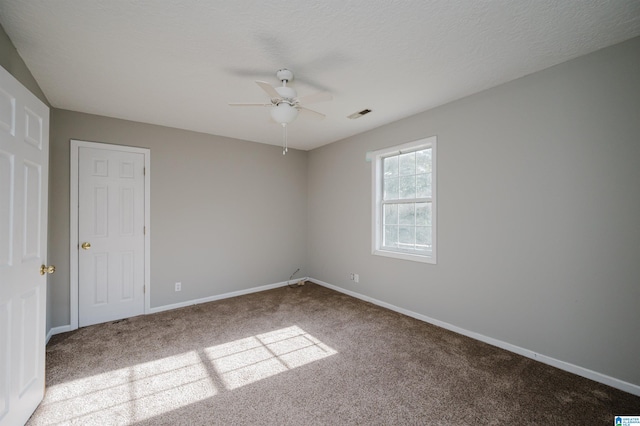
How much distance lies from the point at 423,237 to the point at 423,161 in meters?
0.95

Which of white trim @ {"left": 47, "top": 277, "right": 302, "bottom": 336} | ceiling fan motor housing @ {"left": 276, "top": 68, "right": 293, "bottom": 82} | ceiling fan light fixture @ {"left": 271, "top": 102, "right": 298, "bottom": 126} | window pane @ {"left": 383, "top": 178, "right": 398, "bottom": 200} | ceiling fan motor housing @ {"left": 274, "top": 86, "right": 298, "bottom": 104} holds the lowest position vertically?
white trim @ {"left": 47, "top": 277, "right": 302, "bottom": 336}

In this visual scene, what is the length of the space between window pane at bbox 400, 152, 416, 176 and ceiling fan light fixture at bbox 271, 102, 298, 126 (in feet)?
6.13

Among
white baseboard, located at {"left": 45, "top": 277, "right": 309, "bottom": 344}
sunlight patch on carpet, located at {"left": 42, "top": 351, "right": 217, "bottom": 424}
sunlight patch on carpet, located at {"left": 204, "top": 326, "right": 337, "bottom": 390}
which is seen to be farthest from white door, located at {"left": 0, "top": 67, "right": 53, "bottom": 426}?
white baseboard, located at {"left": 45, "top": 277, "right": 309, "bottom": 344}

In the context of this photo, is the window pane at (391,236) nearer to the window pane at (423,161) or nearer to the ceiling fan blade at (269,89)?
the window pane at (423,161)

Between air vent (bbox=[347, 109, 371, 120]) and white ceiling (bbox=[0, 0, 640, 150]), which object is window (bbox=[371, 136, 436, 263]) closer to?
air vent (bbox=[347, 109, 371, 120])

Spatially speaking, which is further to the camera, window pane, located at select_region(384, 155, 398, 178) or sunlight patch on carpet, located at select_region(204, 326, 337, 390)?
window pane, located at select_region(384, 155, 398, 178)

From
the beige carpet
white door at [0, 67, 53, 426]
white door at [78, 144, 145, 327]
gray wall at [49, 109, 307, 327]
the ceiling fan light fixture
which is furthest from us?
white door at [78, 144, 145, 327]

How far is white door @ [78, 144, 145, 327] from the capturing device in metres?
3.36

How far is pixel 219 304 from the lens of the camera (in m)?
4.07

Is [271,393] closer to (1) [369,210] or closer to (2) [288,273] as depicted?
(1) [369,210]

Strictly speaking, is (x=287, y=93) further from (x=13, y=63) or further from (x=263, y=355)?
(x=263, y=355)

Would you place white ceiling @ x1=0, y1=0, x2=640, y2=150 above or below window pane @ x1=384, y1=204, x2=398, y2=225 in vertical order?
above

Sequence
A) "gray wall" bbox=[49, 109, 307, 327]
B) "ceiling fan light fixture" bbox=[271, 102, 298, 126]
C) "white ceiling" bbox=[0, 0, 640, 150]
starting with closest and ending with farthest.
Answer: "white ceiling" bbox=[0, 0, 640, 150] < "ceiling fan light fixture" bbox=[271, 102, 298, 126] < "gray wall" bbox=[49, 109, 307, 327]

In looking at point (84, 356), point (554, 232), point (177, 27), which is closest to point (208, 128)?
point (177, 27)
